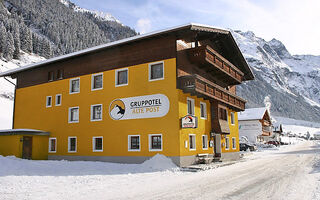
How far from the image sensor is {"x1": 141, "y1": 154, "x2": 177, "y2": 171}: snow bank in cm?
1939

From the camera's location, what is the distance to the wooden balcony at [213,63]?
72.6 feet

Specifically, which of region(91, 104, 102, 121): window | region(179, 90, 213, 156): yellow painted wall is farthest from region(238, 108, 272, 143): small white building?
region(91, 104, 102, 121): window

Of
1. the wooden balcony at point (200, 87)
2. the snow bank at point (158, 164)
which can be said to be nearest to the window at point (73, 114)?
the snow bank at point (158, 164)

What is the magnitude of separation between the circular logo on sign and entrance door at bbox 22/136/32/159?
9.51 meters

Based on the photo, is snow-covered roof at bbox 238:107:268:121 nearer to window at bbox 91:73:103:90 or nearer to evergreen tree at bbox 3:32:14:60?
window at bbox 91:73:103:90

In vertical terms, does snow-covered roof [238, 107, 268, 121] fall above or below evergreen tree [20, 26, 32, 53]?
below

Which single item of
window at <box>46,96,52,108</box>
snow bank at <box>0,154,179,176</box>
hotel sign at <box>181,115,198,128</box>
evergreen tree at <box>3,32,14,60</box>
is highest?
evergreen tree at <box>3,32,14,60</box>

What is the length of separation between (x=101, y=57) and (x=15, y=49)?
9353cm

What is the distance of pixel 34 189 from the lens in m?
12.1

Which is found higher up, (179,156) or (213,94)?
(213,94)

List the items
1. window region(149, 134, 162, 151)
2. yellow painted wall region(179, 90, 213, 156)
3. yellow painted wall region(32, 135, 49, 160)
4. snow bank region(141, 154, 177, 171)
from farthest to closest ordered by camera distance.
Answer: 1. yellow painted wall region(32, 135, 49, 160)
2. window region(149, 134, 162, 151)
3. yellow painted wall region(179, 90, 213, 156)
4. snow bank region(141, 154, 177, 171)

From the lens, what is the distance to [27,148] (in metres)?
26.9

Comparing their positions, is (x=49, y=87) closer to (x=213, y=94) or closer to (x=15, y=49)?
(x=213, y=94)

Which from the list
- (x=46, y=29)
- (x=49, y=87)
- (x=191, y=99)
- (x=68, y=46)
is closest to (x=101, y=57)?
(x=49, y=87)
